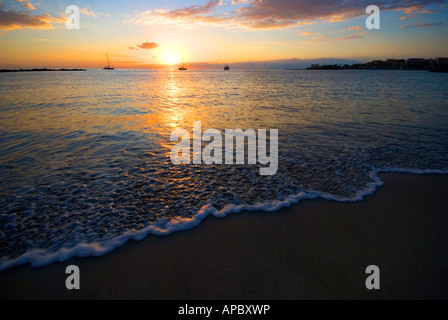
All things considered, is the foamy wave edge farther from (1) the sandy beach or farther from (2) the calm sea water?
(1) the sandy beach

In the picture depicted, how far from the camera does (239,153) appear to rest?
7.91m

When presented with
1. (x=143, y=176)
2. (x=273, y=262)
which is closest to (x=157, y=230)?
(x=273, y=262)

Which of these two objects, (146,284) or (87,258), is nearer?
(146,284)

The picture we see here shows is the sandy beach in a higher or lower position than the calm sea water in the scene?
lower

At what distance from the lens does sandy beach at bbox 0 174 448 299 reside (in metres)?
2.89

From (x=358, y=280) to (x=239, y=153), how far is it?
17.9 ft

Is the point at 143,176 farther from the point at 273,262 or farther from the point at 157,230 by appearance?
the point at 273,262

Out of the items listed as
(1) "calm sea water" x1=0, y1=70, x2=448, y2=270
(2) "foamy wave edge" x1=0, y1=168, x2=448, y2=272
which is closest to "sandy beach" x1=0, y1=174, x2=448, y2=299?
(2) "foamy wave edge" x1=0, y1=168, x2=448, y2=272

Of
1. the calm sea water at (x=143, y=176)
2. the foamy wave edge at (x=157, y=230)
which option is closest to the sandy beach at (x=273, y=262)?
the foamy wave edge at (x=157, y=230)

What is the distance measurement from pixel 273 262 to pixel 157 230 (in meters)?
2.22

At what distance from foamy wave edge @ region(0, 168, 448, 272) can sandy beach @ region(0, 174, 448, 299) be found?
0.12 metres

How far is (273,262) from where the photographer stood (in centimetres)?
332

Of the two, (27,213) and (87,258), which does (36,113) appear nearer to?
(27,213)
